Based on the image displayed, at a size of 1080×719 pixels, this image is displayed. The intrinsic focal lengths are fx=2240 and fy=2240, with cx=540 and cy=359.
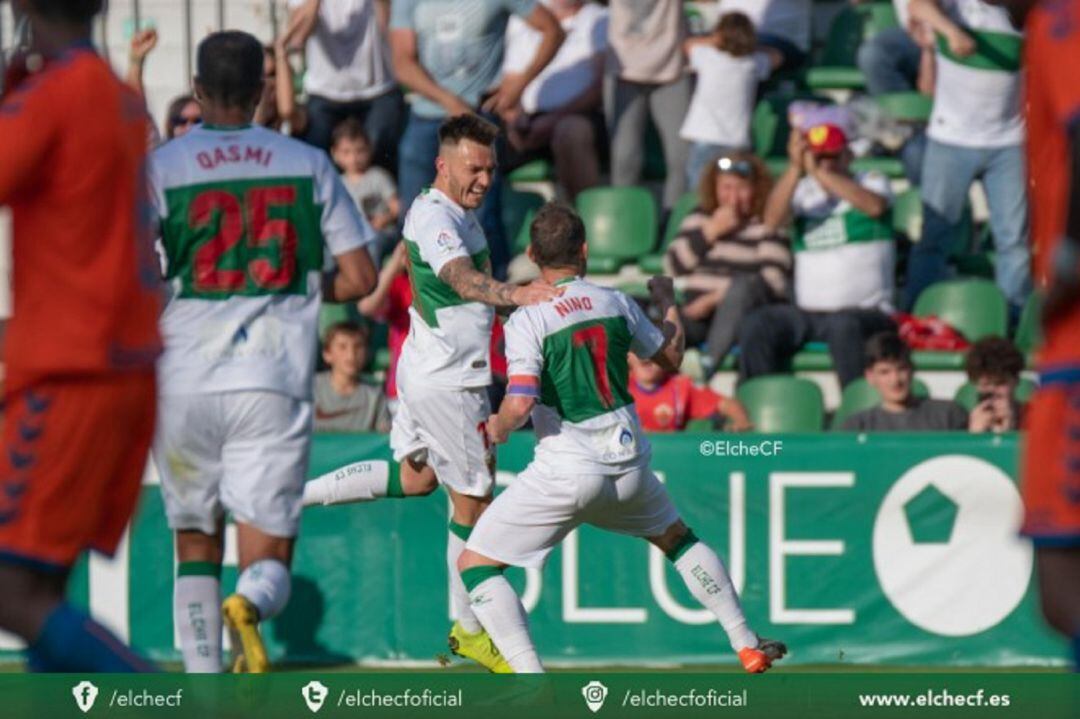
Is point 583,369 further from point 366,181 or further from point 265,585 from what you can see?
point 366,181

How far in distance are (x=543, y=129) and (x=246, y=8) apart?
235cm

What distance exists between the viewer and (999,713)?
8445mm

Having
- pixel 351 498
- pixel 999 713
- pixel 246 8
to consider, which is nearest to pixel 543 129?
pixel 246 8

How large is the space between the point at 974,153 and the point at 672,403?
291 centimetres

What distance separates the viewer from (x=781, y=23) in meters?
14.3

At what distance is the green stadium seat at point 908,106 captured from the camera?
1395cm

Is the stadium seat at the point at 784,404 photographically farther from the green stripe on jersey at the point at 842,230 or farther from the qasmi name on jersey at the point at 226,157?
the qasmi name on jersey at the point at 226,157

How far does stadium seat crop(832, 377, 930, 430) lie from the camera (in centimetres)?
1173

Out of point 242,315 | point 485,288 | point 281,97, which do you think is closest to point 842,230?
point 281,97

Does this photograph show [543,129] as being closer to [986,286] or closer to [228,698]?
[986,286]

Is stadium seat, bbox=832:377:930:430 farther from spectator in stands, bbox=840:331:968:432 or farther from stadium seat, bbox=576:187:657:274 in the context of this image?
stadium seat, bbox=576:187:657:274

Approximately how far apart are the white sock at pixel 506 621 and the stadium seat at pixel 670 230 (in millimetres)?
4744

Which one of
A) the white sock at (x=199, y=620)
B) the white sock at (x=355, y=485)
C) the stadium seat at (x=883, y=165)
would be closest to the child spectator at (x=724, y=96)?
the stadium seat at (x=883, y=165)

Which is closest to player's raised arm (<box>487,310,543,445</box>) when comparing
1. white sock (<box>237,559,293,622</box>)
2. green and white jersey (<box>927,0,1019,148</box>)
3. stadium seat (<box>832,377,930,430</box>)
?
white sock (<box>237,559,293,622</box>)
